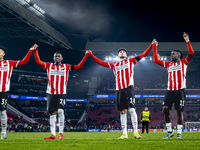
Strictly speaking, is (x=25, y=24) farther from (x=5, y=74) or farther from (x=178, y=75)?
(x=178, y=75)

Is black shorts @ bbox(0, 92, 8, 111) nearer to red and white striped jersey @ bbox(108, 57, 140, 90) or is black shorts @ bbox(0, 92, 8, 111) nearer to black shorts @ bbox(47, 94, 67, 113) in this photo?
black shorts @ bbox(47, 94, 67, 113)

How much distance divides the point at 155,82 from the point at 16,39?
2941cm

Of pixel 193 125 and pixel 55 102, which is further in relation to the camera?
pixel 193 125

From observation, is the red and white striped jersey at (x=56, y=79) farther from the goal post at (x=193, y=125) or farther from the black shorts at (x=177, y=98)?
the goal post at (x=193, y=125)

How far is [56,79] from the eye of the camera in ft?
23.2

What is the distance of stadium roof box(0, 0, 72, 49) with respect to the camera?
24.5 metres

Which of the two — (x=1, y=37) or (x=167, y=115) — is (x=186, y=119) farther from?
(x=167, y=115)

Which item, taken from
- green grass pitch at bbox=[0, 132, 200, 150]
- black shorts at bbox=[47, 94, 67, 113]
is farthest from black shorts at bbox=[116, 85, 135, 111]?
black shorts at bbox=[47, 94, 67, 113]

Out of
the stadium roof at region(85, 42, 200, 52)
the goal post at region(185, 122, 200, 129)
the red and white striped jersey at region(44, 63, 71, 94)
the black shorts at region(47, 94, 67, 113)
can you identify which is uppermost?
the stadium roof at region(85, 42, 200, 52)

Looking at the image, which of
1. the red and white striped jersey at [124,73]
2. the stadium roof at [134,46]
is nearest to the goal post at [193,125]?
the stadium roof at [134,46]

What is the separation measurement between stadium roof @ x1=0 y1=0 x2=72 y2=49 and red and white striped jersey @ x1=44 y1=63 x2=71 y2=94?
17.6 metres

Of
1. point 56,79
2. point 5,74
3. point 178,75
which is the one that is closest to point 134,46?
point 178,75

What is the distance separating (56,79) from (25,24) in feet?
79.4

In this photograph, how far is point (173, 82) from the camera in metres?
6.80
